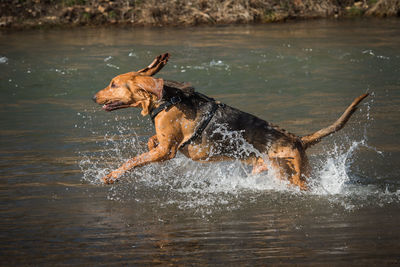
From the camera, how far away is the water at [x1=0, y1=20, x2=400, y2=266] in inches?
207

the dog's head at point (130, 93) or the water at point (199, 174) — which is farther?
the dog's head at point (130, 93)

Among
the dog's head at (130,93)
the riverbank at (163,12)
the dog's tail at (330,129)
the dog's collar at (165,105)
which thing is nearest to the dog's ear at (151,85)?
the dog's head at (130,93)

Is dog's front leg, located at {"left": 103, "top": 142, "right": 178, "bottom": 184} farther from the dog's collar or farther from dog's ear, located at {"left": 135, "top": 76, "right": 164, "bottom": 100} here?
dog's ear, located at {"left": 135, "top": 76, "right": 164, "bottom": 100}

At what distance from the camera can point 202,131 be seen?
673 centimetres

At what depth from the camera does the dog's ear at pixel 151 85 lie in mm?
6309

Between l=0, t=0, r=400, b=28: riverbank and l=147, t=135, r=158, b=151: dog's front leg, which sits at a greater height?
l=0, t=0, r=400, b=28: riverbank

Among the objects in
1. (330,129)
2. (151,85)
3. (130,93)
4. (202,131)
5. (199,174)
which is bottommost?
(199,174)

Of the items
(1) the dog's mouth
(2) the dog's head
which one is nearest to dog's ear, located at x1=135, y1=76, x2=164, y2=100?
(2) the dog's head

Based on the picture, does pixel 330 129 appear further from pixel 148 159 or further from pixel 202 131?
pixel 148 159

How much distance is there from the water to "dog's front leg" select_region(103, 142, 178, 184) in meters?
0.26

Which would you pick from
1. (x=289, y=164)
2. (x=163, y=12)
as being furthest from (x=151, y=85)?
(x=163, y=12)

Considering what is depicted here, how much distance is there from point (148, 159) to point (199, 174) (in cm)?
116

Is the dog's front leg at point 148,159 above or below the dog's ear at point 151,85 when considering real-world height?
below

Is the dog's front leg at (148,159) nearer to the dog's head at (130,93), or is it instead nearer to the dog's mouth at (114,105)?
the dog's head at (130,93)
